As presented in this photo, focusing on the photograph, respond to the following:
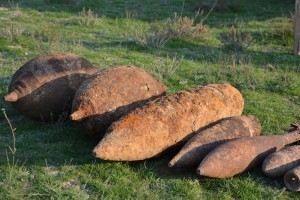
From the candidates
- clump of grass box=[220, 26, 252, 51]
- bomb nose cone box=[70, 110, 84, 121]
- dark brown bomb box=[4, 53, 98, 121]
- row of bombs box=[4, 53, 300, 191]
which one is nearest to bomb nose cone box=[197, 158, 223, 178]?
row of bombs box=[4, 53, 300, 191]

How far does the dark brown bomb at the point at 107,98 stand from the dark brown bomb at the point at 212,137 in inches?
33.0

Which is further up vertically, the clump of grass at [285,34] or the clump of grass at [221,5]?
the clump of grass at [221,5]

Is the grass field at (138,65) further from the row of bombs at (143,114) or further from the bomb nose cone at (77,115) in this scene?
the bomb nose cone at (77,115)

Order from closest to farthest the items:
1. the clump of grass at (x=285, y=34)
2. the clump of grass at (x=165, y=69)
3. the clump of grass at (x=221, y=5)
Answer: the clump of grass at (x=165, y=69), the clump of grass at (x=285, y=34), the clump of grass at (x=221, y=5)

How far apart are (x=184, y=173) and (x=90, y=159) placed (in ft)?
3.25

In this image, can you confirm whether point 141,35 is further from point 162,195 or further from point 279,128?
point 162,195

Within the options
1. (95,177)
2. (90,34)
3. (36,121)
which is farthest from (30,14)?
(95,177)

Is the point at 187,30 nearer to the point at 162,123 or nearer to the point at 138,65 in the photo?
the point at 138,65

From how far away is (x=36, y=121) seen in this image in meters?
5.62

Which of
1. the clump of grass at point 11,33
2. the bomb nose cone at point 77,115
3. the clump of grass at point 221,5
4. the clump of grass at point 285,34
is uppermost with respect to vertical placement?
the clump of grass at point 221,5

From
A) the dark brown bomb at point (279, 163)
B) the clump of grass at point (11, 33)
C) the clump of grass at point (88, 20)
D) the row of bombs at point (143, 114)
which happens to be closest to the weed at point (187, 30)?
the clump of grass at point (88, 20)

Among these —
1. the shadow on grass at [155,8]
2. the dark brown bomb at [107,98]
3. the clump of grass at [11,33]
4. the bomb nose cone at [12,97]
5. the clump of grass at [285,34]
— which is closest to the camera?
the dark brown bomb at [107,98]

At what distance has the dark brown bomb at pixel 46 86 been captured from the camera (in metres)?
5.28

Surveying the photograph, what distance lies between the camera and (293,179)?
3.98m
